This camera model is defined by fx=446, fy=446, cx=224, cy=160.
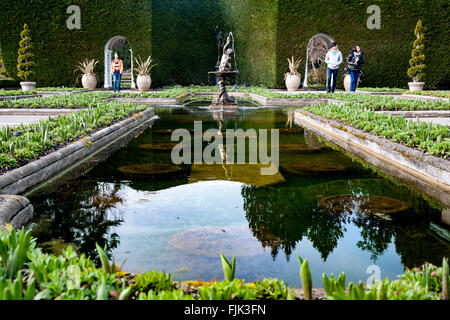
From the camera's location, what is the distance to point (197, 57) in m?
22.0

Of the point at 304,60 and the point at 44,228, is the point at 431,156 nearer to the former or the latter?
the point at 44,228

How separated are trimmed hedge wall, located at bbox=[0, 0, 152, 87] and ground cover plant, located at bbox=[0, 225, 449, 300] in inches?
737

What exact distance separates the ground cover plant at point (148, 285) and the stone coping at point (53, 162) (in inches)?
67.2

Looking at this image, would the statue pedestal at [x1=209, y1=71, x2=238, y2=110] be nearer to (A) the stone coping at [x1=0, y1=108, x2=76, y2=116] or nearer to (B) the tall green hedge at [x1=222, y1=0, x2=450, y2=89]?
(A) the stone coping at [x1=0, y1=108, x2=76, y2=116]

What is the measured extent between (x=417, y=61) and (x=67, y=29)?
48.9 ft

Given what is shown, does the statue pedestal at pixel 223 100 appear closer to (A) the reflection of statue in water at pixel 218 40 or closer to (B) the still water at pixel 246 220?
(B) the still water at pixel 246 220

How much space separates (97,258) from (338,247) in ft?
4.59

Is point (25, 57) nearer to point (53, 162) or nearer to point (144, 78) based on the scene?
point (144, 78)

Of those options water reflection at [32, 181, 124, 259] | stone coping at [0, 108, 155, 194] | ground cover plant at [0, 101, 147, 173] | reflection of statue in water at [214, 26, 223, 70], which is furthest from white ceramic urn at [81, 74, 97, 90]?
water reflection at [32, 181, 124, 259]

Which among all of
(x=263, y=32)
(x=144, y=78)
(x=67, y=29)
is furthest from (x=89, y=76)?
(x=263, y=32)

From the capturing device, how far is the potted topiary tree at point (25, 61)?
18578mm

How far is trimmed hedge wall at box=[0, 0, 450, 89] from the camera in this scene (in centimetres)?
1883

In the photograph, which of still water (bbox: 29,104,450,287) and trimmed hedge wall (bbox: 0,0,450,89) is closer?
still water (bbox: 29,104,450,287)

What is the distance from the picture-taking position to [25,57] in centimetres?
1867
